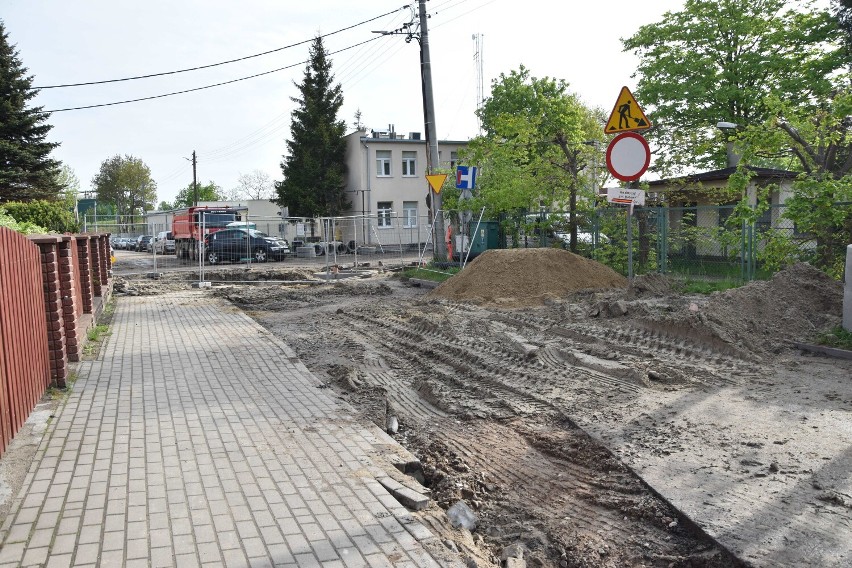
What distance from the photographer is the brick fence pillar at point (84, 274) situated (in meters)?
11.3

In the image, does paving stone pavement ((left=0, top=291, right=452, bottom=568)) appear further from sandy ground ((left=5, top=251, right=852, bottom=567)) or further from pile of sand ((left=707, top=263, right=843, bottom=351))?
pile of sand ((left=707, top=263, right=843, bottom=351))

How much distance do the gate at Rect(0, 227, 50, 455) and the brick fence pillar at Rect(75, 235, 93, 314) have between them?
448 cm

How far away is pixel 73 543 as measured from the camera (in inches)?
151

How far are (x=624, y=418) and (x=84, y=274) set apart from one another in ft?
29.6

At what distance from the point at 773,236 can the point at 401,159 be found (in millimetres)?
42113

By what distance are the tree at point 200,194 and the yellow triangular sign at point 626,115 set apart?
93.3 meters

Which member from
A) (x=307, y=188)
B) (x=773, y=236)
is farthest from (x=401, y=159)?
(x=773, y=236)

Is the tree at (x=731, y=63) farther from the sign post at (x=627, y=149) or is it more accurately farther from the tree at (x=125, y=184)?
the tree at (x=125, y=184)

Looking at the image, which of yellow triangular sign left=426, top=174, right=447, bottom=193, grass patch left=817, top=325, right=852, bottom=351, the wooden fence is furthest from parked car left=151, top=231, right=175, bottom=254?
grass patch left=817, top=325, right=852, bottom=351

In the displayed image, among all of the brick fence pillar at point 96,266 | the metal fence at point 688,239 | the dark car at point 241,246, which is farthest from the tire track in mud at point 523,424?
the dark car at point 241,246

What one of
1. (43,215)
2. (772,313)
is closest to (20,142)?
(43,215)

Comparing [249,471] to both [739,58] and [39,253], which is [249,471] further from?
[739,58]

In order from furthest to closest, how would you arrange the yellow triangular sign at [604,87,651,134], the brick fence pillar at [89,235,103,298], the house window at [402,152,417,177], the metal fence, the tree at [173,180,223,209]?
1. the tree at [173,180,223,209]
2. the house window at [402,152,417,177]
3. the brick fence pillar at [89,235,103,298]
4. the metal fence
5. the yellow triangular sign at [604,87,651,134]

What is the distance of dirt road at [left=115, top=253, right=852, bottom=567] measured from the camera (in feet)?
13.6
